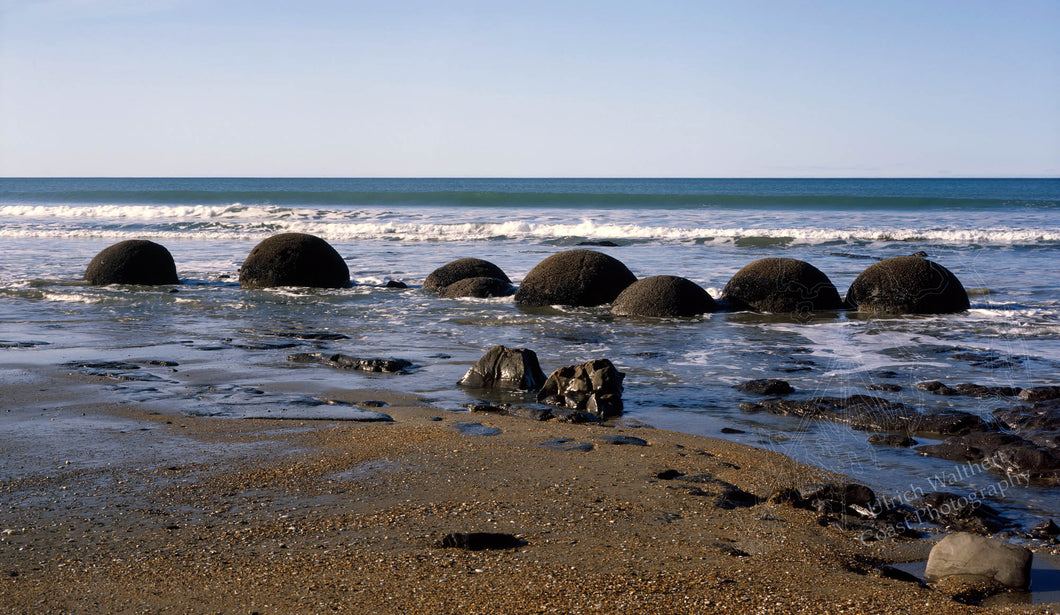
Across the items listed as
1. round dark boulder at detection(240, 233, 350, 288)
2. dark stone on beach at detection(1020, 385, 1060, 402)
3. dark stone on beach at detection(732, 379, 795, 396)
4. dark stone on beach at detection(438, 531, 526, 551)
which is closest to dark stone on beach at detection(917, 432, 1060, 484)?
dark stone on beach at detection(1020, 385, 1060, 402)

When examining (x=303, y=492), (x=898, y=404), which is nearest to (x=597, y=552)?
(x=303, y=492)

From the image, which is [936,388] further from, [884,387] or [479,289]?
[479,289]

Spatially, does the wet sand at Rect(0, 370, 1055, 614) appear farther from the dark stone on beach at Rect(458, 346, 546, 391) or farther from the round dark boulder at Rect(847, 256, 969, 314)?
the round dark boulder at Rect(847, 256, 969, 314)

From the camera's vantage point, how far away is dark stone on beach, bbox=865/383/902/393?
8.68 m

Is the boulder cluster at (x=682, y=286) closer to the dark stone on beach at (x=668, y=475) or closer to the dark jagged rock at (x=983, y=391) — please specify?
the dark jagged rock at (x=983, y=391)

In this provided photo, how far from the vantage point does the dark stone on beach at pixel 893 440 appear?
22.4 ft

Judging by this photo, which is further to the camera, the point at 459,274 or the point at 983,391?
the point at 459,274

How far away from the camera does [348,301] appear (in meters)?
15.9

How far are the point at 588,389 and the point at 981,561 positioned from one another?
4.25 metres

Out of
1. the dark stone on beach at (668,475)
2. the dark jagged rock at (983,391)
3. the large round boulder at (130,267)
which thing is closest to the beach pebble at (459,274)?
the large round boulder at (130,267)

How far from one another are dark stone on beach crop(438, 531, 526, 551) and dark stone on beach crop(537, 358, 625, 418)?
3211 millimetres

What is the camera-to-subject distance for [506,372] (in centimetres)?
889

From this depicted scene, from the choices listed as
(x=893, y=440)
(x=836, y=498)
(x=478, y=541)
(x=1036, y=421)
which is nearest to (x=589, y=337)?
(x=893, y=440)

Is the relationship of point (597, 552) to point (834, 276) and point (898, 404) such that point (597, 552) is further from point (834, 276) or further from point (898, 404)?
point (834, 276)
